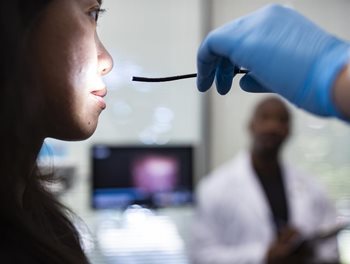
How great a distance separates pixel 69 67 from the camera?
2.19 ft

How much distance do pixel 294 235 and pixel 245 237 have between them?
0.23 meters

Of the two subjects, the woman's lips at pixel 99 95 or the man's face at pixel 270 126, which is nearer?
the woman's lips at pixel 99 95

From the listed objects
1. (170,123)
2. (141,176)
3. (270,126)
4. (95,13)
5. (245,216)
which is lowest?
(141,176)

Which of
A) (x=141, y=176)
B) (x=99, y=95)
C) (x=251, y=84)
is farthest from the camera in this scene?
(x=141, y=176)

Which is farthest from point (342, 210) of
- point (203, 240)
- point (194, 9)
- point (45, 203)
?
point (45, 203)

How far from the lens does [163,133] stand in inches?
113

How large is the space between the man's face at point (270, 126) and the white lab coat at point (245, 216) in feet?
0.36

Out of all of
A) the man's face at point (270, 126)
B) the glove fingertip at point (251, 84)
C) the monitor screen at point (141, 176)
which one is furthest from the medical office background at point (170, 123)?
the glove fingertip at point (251, 84)

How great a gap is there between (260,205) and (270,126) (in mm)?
352

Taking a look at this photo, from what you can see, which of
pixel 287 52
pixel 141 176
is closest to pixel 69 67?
pixel 287 52

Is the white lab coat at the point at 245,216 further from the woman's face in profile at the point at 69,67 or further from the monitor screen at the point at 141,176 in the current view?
the woman's face in profile at the point at 69,67

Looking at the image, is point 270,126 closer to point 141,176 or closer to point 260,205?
point 260,205

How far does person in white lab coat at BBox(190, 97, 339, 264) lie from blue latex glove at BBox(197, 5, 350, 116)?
4.58 feet

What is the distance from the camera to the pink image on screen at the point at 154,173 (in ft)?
9.15
